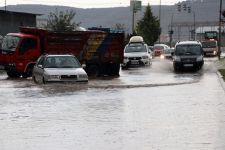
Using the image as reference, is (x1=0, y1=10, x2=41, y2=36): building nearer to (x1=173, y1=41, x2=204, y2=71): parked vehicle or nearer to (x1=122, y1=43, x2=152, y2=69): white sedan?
(x1=122, y1=43, x2=152, y2=69): white sedan

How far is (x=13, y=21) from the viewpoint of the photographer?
207ft

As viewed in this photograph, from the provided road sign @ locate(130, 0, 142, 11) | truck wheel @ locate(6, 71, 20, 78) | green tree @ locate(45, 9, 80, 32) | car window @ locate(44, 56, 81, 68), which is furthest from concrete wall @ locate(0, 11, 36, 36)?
road sign @ locate(130, 0, 142, 11)

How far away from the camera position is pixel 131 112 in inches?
622

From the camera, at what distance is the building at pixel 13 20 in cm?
6084

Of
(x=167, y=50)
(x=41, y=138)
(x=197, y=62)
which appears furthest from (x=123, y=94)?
(x=167, y=50)

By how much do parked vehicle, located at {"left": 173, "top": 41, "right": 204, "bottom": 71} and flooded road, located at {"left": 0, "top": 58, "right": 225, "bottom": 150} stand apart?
17.0 metres

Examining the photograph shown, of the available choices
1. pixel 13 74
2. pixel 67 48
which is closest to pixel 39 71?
pixel 13 74

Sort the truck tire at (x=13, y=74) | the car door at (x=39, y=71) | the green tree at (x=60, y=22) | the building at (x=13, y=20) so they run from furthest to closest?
the green tree at (x=60, y=22) → the building at (x=13, y=20) → the truck tire at (x=13, y=74) → the car door at (x=39, y=71)

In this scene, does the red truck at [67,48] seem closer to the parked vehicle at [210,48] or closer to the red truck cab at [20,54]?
the red truck cab at [20,54]

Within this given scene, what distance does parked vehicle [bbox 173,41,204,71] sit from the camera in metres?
39.8

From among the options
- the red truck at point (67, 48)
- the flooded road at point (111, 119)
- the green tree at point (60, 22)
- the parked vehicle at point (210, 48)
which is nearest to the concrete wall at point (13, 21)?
the green tree at point (60, 22)

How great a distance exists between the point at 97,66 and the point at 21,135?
22.9 meters

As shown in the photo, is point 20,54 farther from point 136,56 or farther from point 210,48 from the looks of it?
point 210,48

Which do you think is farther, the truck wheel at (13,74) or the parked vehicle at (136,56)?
the parked vehicle at (136,56)
